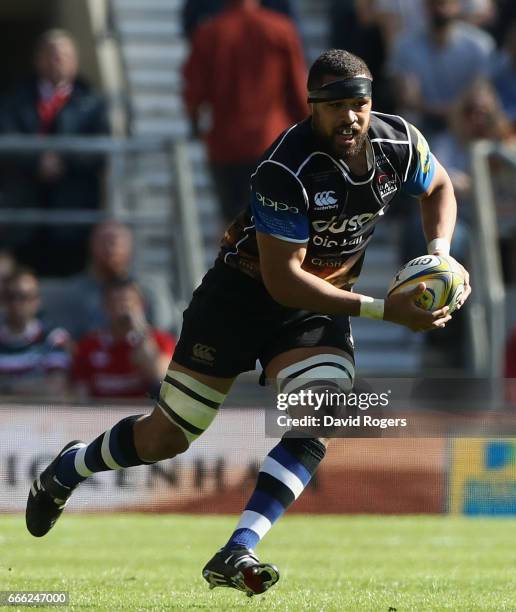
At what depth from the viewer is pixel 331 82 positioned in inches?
235

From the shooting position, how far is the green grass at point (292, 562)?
603cm

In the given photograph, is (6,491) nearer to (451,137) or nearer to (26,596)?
(26,596)

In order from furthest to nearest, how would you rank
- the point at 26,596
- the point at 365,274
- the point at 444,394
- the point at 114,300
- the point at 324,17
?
the point at 324,17 < the point at 365,274 < the point at 114,300 < the point at 444,394 < the point at 26,596

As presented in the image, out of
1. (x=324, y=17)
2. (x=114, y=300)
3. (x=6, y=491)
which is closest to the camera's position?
Answer: (x=6, y=491)

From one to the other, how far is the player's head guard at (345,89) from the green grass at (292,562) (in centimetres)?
208

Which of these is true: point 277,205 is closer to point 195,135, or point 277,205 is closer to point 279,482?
point 279,482

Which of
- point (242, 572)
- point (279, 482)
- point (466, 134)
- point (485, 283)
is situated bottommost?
point (242, 572)

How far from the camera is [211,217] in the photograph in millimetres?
14234

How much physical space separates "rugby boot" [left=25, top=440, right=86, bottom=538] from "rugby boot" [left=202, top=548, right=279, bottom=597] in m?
1.38

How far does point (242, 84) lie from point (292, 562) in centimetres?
536

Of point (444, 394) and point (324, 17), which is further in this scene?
point (324, 17)

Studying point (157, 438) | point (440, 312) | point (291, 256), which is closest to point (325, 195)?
point (291, 256)

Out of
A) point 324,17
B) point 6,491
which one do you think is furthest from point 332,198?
point 324,17

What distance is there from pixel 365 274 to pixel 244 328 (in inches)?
292
